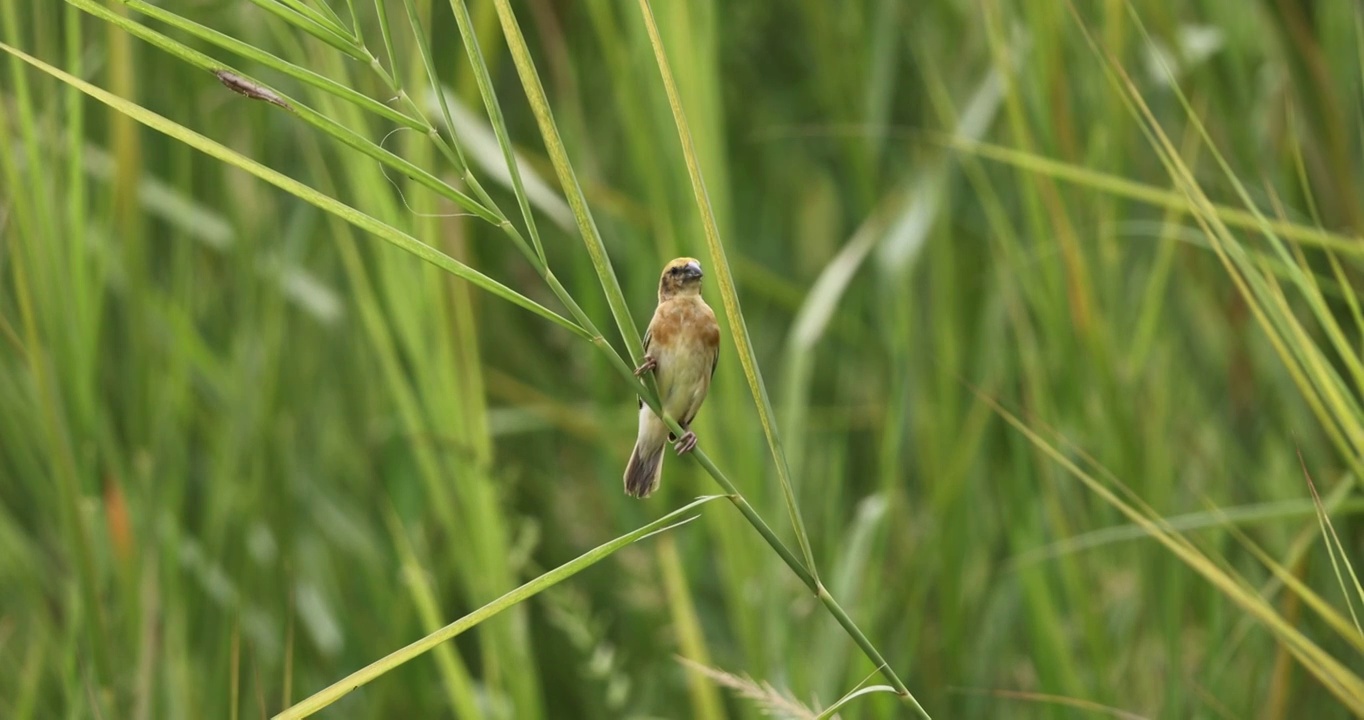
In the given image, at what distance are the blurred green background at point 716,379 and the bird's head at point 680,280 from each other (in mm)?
117

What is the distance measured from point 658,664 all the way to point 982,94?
3.56ft

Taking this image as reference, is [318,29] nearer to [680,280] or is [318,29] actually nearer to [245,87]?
[245,87]

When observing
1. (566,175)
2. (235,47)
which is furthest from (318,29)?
(566,175)

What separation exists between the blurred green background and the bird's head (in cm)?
12

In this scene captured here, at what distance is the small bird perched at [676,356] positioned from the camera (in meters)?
1.66

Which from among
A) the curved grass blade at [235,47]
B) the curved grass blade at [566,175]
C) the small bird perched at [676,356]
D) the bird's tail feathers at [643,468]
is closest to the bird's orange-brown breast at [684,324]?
the small bird perched at [676,356]

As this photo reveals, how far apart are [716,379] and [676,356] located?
0.32 meters

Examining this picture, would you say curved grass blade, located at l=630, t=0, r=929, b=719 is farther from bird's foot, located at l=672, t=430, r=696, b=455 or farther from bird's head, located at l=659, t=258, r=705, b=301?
bird's head, located at l=659, t=258, r=705, b=301

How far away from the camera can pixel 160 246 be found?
2.72m

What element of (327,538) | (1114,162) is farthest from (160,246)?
(1114,162)

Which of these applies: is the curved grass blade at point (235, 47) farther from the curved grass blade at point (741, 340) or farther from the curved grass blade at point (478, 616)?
the curved grass blade at point (478, 616)

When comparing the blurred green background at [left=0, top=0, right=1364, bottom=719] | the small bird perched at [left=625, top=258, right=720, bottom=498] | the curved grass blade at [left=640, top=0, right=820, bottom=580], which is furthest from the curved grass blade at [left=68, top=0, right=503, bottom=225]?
the small bird perched at [left=625, top=258, right=720, bottom=498]

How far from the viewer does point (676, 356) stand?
1.67 m

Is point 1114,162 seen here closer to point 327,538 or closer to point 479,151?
point 479,151
